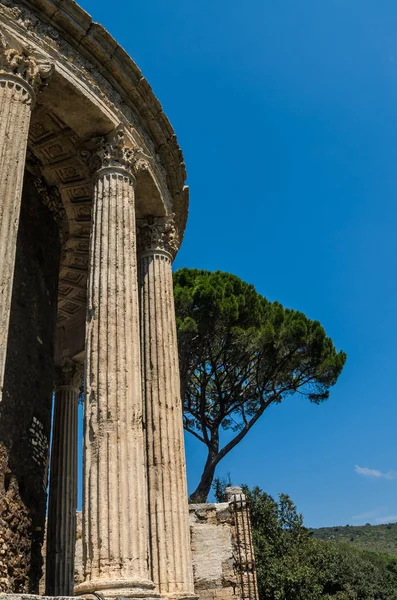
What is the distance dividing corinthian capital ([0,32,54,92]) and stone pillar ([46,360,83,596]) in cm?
733

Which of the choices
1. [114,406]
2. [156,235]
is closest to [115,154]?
[156,235]

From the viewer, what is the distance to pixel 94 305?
7.65m

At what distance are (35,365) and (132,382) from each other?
118 inches

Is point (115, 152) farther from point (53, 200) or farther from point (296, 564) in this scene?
point (296, 564)

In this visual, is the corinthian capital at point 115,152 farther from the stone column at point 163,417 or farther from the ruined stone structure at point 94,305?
the stone column at point 163,417

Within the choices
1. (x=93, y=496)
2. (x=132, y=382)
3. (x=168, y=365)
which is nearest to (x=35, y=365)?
(x=168, y=365)

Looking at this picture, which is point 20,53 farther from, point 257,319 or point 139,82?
point 257,319

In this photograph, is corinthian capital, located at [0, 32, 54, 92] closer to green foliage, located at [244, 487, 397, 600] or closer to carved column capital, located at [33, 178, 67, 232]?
carved column capital, located at [33, 178, 67, 232]

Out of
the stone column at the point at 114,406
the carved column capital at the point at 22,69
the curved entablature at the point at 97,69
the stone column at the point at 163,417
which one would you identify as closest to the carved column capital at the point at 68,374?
the stone column at the point at 163,417

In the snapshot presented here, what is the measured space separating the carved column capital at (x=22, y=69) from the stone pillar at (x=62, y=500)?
7301mm

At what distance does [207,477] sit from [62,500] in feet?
30.9

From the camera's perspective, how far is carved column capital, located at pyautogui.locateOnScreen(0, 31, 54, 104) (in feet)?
23.6

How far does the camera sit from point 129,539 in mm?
6301

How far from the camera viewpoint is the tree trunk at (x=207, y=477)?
19469 mm
